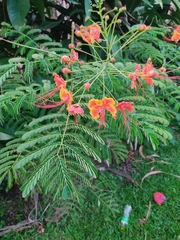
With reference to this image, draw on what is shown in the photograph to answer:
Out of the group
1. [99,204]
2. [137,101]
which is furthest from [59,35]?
[99,204]

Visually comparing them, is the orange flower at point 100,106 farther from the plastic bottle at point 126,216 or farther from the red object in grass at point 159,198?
the red object in grass at point 159,198

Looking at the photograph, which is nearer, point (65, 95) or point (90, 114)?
point (65, 95)

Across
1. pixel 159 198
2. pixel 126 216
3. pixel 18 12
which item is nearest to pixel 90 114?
pixel 18 12

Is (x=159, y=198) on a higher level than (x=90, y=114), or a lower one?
lower

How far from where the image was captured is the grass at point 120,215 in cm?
121

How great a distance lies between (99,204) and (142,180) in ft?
1.12

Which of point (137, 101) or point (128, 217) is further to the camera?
point (128, 217)

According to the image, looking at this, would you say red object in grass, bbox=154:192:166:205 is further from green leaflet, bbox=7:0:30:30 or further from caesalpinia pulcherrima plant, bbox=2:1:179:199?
green leaflet, bbox=7:0:30:30

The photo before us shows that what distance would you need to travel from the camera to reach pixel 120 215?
51.8 inches

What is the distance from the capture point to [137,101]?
32.4 inches

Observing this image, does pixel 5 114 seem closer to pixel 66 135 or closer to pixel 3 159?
pixel 3 159

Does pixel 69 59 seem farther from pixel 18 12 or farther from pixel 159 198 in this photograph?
pixel 159 198

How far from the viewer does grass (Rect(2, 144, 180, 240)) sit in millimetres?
1209

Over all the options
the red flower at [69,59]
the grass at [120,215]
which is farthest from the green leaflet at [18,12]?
the grass at [120,215]
